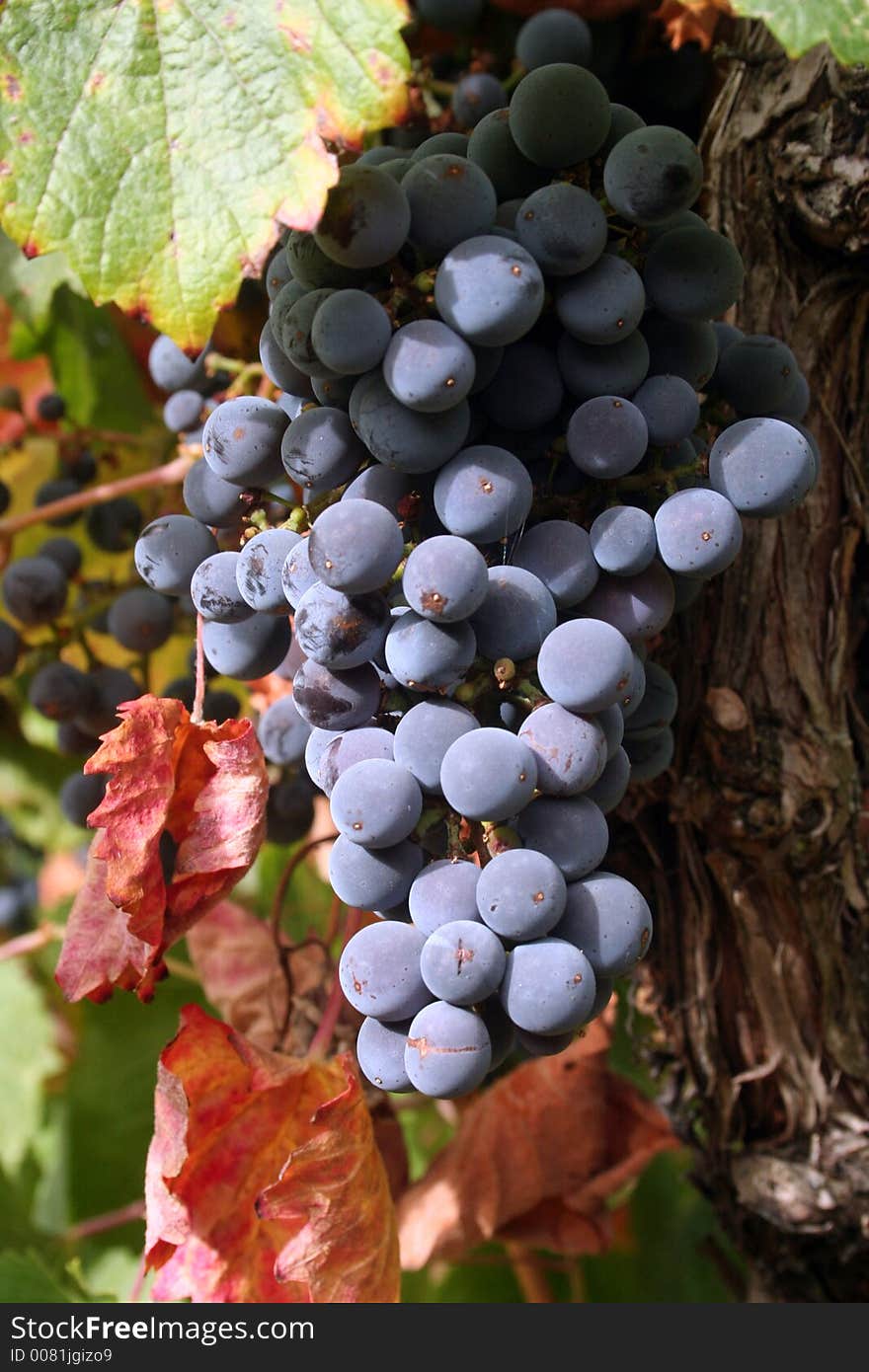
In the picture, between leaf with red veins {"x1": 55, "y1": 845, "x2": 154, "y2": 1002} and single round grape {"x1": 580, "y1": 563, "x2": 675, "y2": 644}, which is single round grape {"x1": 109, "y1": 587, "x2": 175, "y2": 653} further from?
single round grape {"x1": 580, "y1": 563, "x2": 675, "y2": 644}

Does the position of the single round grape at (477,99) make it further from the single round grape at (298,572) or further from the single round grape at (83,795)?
the single round grape at (83,795)

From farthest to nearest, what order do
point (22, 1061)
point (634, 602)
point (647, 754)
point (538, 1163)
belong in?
point (22, 1061) < point (538, 1163) < point (647, 754) < point (634, 602)

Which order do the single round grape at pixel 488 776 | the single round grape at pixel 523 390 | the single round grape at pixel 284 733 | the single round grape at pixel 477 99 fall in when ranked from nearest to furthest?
the single round grape at pixel 488 776 → the single round grape at pixel 523 390 → the single round grape at pixel 284 733 → the single round grape at pixel 477 99

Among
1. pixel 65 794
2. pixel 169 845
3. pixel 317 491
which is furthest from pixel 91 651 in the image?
pixel 317 491

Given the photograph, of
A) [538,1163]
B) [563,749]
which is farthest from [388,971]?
[538,1163]

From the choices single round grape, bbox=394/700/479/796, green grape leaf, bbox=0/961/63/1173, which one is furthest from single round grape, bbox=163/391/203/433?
green grape leaf, bbox=0/961/63/1173

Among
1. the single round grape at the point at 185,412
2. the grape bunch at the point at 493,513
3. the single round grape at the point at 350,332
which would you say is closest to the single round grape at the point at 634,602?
the grape bunch at the point at 493,513

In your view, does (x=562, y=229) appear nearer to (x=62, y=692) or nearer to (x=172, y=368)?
(x=172, y=368)
